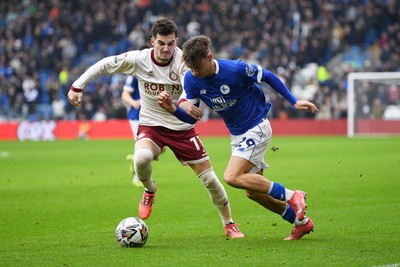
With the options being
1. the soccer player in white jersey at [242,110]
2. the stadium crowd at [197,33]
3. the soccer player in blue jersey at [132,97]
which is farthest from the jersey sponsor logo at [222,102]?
the stadium crowd at [197,33]

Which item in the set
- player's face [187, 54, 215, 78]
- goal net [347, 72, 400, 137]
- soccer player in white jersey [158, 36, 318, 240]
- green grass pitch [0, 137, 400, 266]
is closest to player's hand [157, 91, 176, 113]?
soccer player in white jersey [158, 36, 318, 240]

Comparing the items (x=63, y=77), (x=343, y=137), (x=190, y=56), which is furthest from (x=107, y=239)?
(x=63, y=77)

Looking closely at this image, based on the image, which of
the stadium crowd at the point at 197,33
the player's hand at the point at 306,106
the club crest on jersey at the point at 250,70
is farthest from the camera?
the stadium crowd at the point at 197,33

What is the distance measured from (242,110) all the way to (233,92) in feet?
0.75

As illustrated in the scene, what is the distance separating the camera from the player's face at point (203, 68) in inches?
307

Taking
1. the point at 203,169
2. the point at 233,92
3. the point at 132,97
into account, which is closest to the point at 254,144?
the point at 233,92

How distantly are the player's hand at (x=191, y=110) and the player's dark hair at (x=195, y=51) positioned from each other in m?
0.45

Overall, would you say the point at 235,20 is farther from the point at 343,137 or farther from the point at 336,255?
the point at 336,255

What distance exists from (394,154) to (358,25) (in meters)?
15.9

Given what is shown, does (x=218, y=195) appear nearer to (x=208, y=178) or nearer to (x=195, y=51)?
(x=208, y=178)

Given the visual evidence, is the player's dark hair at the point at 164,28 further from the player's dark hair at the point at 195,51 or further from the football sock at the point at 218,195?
the football sock at the point at 218,195

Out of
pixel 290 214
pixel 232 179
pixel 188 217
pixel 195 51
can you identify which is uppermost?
pixel 195 51

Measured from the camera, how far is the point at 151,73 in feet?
29.9

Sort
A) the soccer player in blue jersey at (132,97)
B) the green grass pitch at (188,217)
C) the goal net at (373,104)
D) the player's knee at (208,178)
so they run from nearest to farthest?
the green grass pitch at (188,217) < the player's knee at (208,178) < the soccer player in blue jersey at (132,97) < the goal net at (373,104)
